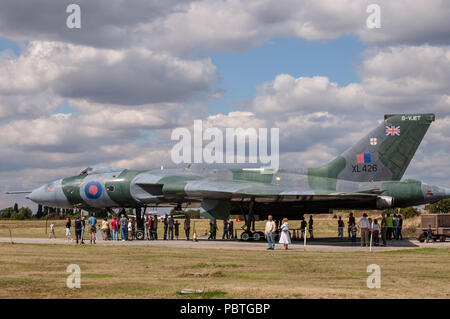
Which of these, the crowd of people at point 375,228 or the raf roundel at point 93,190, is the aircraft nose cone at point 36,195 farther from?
the crowd of people at point 375,228

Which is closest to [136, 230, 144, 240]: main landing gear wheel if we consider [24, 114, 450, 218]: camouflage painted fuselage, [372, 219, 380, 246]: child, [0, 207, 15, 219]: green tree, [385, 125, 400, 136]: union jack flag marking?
[24, 114, 450, 218]: camouflage painted fuselage

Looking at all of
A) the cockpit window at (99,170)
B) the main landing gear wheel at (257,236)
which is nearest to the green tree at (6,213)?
the cockpit window at (99,170)

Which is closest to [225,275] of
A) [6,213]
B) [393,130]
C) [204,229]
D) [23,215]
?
[393,130]

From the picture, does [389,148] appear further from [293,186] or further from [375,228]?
[293,186]

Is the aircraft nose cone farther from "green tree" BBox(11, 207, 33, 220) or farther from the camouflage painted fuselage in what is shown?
"green tree" BBox(11, 207, 33, 220)

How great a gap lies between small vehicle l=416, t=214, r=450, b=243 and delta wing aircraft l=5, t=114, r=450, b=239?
101 inches

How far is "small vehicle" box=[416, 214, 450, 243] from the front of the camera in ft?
95.5

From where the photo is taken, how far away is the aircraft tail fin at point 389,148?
2830 centimetres

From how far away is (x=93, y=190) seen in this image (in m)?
31.6
